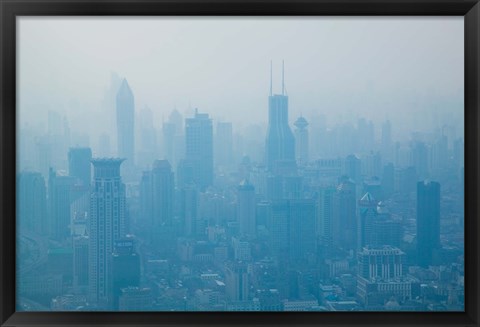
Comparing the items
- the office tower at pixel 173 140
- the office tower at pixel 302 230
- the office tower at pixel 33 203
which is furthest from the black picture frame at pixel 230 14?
the office tower at pixel 173 140

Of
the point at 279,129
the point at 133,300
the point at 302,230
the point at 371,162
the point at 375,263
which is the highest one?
the point at 279,129

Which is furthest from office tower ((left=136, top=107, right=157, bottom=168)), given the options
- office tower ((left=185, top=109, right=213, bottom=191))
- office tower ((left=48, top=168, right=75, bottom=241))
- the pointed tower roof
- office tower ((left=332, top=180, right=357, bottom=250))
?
office tower ((left=332, top=180, right=357, bottom=250))

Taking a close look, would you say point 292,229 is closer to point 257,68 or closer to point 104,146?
point 257,68

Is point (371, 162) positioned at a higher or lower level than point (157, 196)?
higher

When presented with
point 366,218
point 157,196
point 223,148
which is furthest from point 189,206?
point 366,218

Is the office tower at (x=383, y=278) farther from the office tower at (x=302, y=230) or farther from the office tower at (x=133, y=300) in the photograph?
the office tower at (x=133, y=300)
